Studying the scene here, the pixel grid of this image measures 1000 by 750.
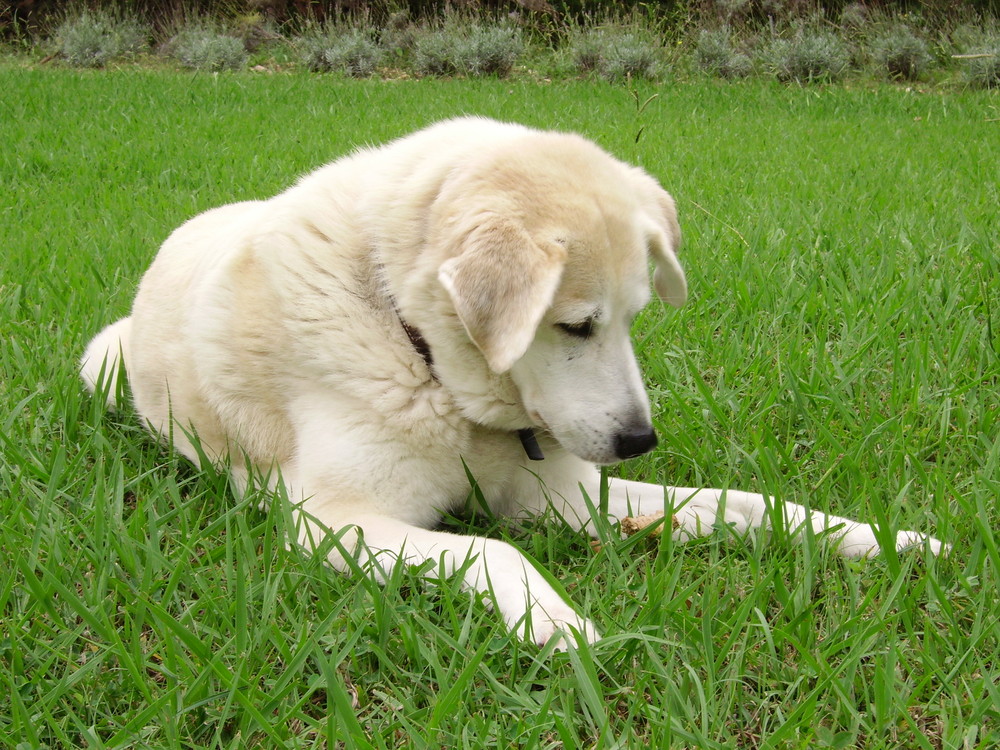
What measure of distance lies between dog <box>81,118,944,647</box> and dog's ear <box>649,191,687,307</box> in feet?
0.03

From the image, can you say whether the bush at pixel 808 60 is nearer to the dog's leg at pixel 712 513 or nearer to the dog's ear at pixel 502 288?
the dog's leg at pixel 712 513

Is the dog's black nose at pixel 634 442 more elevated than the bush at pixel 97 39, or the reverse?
the bush at pixel 97 39

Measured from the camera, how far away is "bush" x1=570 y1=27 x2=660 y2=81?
1184cm

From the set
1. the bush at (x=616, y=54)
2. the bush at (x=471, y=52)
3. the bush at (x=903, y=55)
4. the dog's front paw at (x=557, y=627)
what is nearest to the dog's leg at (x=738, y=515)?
the dog's front paw at (x=557, y=627)

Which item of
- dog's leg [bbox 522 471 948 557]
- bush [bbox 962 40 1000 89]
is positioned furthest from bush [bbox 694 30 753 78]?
dog's leg [bbox 522 471 948 557]

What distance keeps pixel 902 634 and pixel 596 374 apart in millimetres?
922

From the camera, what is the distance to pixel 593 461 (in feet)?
7.89

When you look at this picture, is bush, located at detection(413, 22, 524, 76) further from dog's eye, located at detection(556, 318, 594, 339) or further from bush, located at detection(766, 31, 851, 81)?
dog's eye, located at detection(556, 318, 594, 339)

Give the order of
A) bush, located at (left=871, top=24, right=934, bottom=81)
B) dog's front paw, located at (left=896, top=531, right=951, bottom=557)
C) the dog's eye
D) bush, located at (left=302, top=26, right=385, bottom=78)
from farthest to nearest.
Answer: bush, located at (left=302, top=26, right=385, bottom=78) < bush, located at (left=871, top=24, right=934, bottom=81) < the dog's eye < dog's front paw, located at (left=896, top=531, right=951, bottom=557)

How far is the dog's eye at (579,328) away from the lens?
2317 millimetres

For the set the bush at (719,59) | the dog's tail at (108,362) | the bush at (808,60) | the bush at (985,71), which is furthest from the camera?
the bush at (719,59)

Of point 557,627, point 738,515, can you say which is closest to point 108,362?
point 557,627

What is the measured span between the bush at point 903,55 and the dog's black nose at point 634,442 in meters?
11.8

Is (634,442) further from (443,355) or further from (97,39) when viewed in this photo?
(97,39)
